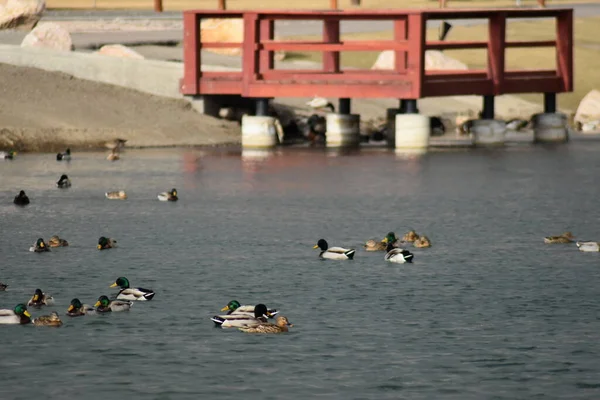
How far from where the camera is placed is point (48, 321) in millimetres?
29172

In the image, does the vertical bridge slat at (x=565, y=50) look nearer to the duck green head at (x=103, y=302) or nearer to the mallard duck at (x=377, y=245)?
the mallard duck at (x=377, y=245)

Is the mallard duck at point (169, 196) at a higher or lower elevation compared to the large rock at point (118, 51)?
lower

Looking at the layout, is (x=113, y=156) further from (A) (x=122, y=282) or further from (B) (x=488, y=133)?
(A) (x=122, y=282)

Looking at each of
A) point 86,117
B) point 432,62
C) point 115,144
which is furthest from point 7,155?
point 432,62

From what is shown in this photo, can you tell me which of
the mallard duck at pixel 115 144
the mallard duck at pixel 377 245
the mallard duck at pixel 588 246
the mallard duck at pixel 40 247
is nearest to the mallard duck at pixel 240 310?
the mallard duck at pixel 377 245

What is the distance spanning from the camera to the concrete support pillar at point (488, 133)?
69.4 metres

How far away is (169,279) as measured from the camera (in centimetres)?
3450

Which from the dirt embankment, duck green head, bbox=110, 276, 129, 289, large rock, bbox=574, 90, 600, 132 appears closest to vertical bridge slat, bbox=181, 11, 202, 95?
the dirt embankment

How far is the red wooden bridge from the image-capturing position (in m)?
64.7

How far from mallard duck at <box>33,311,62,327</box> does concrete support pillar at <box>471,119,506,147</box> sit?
42.3m

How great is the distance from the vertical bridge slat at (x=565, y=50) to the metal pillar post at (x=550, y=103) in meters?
0.83

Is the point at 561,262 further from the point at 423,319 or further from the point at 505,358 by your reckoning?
the point at 505,358

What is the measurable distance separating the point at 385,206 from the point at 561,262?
40.4 feet

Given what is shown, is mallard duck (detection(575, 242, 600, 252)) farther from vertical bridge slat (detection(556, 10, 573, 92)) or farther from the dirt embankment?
vertical bridge slat (detection(556, 10, 573, 92))
